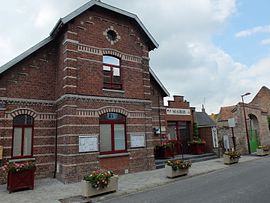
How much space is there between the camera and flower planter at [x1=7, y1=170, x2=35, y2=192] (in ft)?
29.3

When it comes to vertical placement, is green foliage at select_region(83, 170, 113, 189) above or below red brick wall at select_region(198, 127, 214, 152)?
below

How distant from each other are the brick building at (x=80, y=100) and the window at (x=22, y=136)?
0.04m

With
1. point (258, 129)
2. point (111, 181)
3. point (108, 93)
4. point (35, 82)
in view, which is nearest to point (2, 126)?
point (35, 82)

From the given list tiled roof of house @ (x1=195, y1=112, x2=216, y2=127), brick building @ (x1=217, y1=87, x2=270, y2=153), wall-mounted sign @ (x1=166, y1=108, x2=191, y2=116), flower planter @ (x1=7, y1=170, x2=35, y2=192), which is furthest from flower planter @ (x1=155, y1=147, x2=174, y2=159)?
flower planter @ (x1=7, y1=170, x2=35, y2=192)

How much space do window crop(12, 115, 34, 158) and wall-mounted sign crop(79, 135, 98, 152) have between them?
2686mm

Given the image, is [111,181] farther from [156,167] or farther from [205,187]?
[156,167]

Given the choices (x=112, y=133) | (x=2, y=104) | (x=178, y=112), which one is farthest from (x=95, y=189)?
(x=178, y=112)

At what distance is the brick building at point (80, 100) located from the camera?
1091 centimetres

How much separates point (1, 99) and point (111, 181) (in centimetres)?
663

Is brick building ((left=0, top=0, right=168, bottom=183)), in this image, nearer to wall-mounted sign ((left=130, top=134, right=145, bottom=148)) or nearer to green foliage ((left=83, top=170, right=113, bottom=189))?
wall-mounted sign ((left=130, top=134, right=145, bottom=148))

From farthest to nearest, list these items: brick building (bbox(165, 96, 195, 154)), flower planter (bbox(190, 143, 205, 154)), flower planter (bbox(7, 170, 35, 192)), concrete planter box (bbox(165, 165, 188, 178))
Result: brick building (bbox(165, 96, 195, 154)) → flower planter (bbox(190, 143, 205, 154)) → concrete planter box (bbox(165, 165, 188, 178)) → flower planter (bbox(7, 170, 35, 192))

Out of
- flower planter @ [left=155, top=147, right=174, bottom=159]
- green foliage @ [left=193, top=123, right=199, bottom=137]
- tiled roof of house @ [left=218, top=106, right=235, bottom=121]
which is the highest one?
tiled roof of house @ [left=218, top=106, right=235, bottom=121]

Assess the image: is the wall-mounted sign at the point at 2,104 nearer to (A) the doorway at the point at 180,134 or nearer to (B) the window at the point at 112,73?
(B) the window at the point at 112,73

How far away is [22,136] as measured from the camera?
37.1 feet
